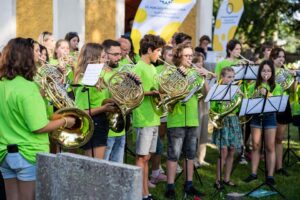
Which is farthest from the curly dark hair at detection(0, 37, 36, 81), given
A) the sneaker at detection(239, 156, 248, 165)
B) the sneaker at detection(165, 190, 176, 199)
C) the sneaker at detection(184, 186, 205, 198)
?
the sneaker at detection(239, 156, 248, 165)

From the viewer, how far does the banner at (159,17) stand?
27.3ft

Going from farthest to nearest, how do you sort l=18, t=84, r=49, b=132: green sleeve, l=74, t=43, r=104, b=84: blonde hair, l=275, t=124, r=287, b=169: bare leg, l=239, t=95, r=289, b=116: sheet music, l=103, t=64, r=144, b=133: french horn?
l=275, t=124, r=287, b=169: bare leg → l=239, t=95, r=289, b=116: sheet music → l=103, t=64, r=144, b=133: french horn → l=74, t=43, r=104, b=84: blonde hair → l=18, t=84, r=49, b=132: green sleeve

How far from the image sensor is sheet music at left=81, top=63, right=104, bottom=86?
17.7ft

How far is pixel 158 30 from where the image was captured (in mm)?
8516

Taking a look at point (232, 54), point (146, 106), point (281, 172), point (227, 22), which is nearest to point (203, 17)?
point (227, 22)

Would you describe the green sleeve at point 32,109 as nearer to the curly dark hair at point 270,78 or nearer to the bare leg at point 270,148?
the curly dark hair at point 270,78

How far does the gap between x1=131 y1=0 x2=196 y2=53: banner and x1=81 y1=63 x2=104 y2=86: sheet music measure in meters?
2.66

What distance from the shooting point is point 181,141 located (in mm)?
7023

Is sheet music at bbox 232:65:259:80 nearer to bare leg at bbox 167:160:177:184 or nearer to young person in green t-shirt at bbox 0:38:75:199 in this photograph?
bare leg at bbox 167:160:177:184

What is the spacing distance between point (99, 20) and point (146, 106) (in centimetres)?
583

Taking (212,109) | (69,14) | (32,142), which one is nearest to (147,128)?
(212,109)

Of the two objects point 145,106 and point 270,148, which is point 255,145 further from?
point 145,106

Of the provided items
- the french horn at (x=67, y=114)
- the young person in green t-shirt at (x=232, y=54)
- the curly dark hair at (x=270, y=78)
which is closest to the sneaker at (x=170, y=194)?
the curly dark hair at (x=270, y=78)

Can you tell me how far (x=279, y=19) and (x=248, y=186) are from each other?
76.5 feet
